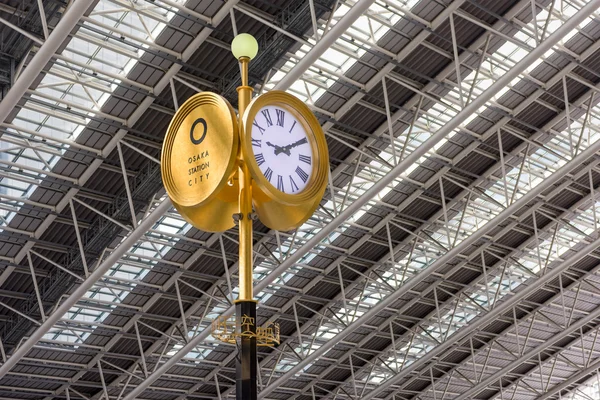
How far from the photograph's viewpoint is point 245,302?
6152mm

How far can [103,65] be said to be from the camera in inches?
981

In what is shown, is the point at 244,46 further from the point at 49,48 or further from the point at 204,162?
the point at 49,48

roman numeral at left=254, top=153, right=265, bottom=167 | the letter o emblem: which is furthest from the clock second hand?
the letter o emblem

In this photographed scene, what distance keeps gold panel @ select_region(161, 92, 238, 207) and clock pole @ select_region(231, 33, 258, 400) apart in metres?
0.13

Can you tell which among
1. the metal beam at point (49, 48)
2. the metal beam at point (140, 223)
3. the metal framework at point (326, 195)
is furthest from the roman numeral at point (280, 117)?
the metal beam at point (140, 223)

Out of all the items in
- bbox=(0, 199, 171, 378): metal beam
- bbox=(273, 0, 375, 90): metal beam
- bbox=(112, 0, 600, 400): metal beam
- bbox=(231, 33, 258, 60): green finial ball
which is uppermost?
bbox=(112, 0, 600, 400): metal beam

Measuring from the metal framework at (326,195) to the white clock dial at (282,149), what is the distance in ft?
40.3

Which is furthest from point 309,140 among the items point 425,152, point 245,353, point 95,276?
point 95,276

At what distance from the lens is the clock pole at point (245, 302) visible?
5.90m

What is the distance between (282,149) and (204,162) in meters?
0.60

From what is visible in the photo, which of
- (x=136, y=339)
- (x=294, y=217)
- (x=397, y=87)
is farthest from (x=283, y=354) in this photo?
(x=294, y=217)

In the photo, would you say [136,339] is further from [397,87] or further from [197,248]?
[397,87]

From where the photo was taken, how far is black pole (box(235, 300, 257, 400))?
19.3ft

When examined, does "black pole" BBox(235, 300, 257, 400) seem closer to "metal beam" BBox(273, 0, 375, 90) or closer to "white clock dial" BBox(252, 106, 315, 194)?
"white clock dial" BBox(252, 106, 315, 194)
